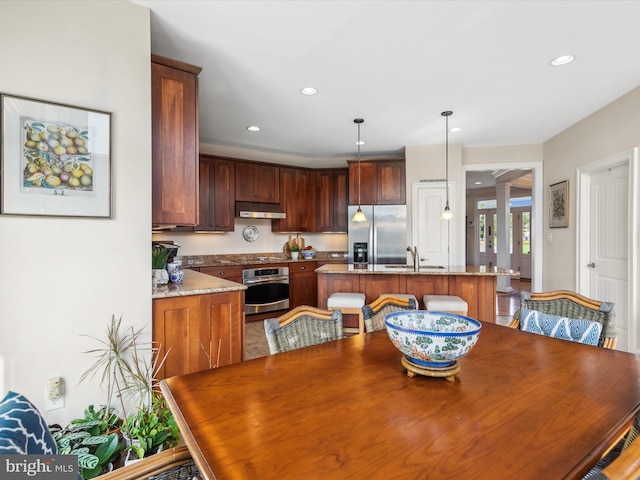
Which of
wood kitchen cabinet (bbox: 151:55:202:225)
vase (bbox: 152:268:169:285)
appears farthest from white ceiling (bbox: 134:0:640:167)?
vase (bbox: 152:268:169:285)

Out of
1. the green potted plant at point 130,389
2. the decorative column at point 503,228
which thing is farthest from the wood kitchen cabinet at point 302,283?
the decorative column at point 503,228

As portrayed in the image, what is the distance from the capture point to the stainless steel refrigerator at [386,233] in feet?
16.3

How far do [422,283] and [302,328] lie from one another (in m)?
2.22

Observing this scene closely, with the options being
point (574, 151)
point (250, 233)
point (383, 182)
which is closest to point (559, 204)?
point (574, 151)

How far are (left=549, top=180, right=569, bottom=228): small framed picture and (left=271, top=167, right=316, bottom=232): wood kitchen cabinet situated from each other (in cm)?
356

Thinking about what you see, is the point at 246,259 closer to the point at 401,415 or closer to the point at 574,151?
the point at 401,415

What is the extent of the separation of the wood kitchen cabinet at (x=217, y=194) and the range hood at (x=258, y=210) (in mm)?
121

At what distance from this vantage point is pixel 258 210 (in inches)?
198

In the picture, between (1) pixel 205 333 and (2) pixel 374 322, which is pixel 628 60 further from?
(1) pixel 205 333

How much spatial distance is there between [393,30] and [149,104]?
1.70m

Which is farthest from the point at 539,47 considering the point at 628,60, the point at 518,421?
the point at 518,421

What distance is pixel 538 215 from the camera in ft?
15.8

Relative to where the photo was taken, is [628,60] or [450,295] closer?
[628,60]

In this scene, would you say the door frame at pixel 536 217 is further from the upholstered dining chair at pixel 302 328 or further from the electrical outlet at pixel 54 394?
the electrical outlet at pixel 54 394
